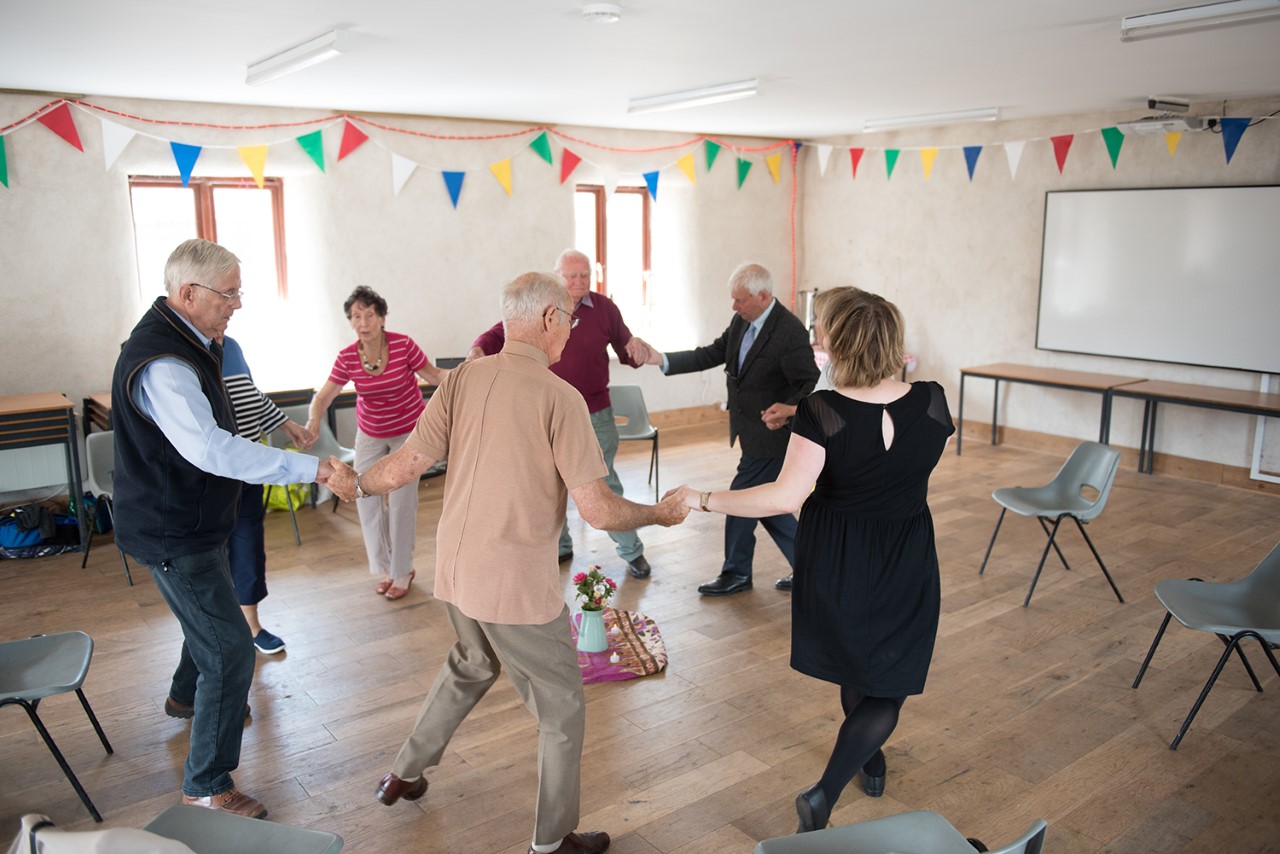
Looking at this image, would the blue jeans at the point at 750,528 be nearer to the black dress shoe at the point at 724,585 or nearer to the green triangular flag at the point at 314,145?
the black dress shoe at the point at 724,585

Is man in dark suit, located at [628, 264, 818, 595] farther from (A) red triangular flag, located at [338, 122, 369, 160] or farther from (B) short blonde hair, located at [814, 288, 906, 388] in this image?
(A) red triangular flag, located at [338, 122, 369, 160]

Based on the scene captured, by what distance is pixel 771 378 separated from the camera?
4.26 meters

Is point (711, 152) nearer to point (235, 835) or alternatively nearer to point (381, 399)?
point (381, 399)

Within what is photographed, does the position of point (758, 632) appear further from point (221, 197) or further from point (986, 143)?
point (986, 143)

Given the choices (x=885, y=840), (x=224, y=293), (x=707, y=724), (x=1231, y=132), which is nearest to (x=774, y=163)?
(x=1231, y=132)

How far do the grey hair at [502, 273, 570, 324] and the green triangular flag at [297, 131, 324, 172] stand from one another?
5.03 metres

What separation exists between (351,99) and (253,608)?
3.73 metres

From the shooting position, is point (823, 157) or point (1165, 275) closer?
point (1165, 275)

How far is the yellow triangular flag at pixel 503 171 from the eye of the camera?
762 centimetres

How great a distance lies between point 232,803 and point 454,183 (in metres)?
5.53

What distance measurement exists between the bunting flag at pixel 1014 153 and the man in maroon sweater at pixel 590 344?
4.52 m

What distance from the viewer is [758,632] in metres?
4.19

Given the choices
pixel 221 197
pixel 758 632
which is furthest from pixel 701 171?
pixel 758 632

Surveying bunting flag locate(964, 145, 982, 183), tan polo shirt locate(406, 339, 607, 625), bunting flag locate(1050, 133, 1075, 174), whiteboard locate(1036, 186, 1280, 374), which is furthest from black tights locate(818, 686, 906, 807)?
bunting flag locate(964, 145, 982, 183)
